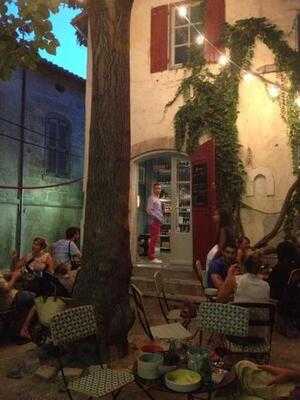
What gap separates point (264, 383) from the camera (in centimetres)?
308

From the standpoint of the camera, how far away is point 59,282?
6.21 meters

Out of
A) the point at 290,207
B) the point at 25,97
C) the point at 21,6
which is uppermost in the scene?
the point at 25,97

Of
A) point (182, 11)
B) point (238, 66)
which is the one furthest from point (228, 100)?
point (182, 11)

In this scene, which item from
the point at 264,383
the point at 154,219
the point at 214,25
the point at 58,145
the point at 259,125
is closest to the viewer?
the point at 264,383

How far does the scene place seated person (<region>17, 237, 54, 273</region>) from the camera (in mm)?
6926

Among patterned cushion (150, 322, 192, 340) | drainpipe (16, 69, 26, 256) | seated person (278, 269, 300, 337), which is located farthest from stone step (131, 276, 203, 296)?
drainpipe (16, 69, 26, 256)

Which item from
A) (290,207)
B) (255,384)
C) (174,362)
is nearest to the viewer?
(255,384)

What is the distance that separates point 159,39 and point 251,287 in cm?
734

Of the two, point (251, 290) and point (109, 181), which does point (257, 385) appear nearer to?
point (251, 290)

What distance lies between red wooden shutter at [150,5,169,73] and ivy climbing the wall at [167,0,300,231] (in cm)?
75

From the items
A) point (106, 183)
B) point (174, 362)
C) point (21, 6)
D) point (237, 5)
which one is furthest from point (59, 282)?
point (237, 5)

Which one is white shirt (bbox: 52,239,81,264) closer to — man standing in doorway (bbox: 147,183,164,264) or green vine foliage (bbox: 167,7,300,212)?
man standing in doorway (bbox: 147,183,164,264)

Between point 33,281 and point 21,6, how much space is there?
12.0ft

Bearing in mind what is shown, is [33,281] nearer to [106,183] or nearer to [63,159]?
[106,183]
